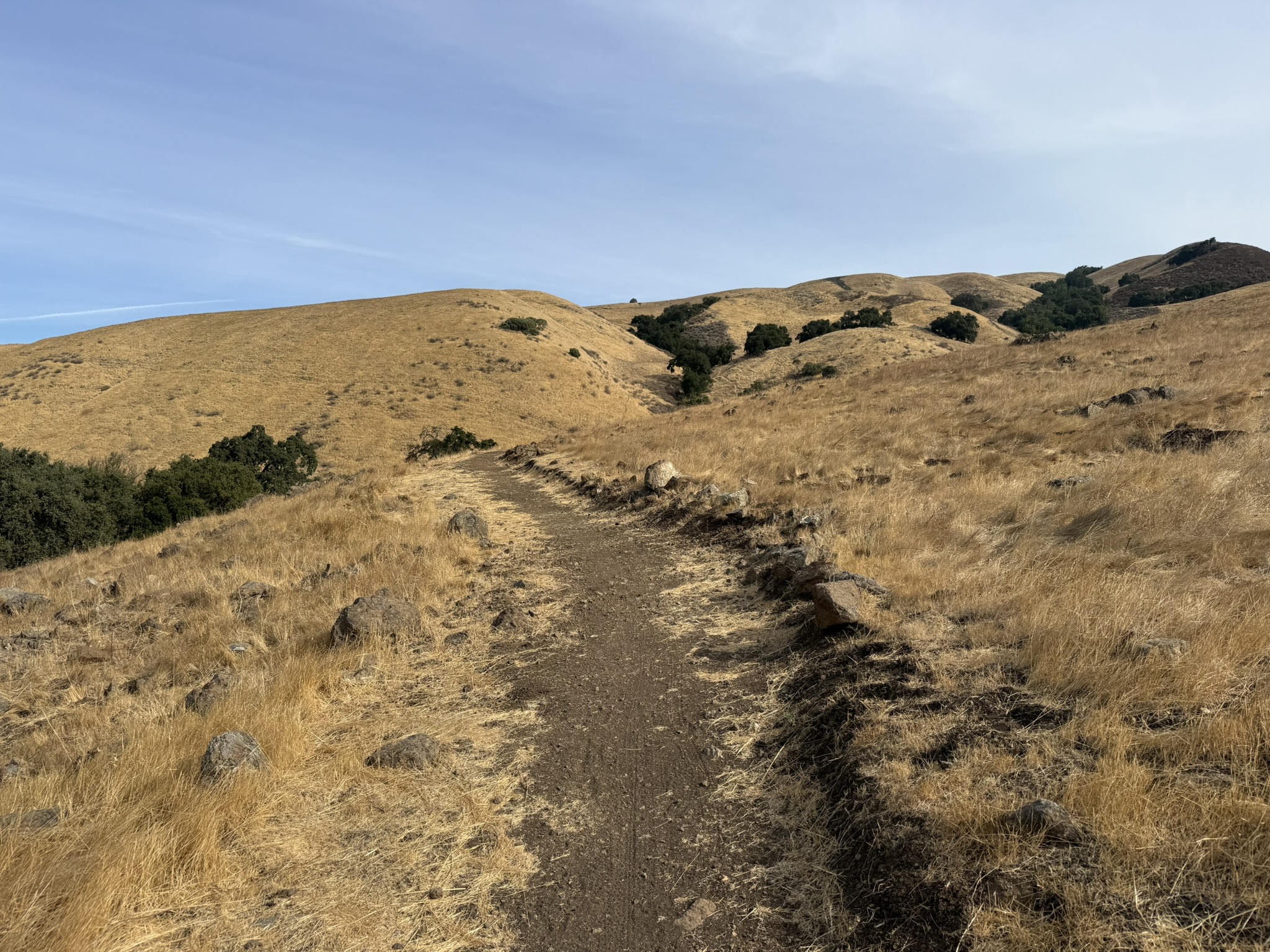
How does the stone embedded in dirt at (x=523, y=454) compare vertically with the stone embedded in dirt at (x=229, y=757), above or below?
above

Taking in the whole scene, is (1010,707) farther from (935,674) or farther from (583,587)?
(583,587)

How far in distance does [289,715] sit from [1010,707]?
16.6 ft

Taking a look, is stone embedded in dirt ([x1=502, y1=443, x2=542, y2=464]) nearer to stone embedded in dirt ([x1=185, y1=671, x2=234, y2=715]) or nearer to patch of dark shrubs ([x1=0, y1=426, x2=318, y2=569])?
patch of dark shrubs ([x1=0, y1=426, x2=318, y2=569])

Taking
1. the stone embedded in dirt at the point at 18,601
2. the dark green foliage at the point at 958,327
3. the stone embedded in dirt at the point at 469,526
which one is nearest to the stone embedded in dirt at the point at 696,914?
the stone embedded in dirt at the point at 469,526

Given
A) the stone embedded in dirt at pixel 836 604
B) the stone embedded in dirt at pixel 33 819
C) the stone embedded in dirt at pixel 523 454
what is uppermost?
the stone embedded in dirt at pixel 523 454

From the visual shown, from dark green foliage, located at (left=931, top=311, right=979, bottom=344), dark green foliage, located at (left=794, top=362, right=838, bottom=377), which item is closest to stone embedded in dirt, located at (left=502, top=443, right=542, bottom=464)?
dark green foliage, located at (left=794, top=362, right=838, bottom=377)

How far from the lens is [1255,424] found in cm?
973

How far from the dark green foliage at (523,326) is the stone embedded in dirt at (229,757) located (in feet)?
184

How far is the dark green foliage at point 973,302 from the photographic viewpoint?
92.2 metres

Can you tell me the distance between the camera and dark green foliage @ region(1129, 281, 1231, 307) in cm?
6750

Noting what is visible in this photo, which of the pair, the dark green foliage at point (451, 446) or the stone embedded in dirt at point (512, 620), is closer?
the stone embedded in dirt at point (512, 620)

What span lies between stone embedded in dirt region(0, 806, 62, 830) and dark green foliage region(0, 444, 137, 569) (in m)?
20.9

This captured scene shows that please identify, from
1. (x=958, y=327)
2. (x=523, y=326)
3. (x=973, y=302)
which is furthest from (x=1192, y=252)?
(x=523, y=326)

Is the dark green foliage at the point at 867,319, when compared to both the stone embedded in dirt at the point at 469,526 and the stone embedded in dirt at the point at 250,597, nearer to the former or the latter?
the stone embedded in dirt at the point at 469,526
